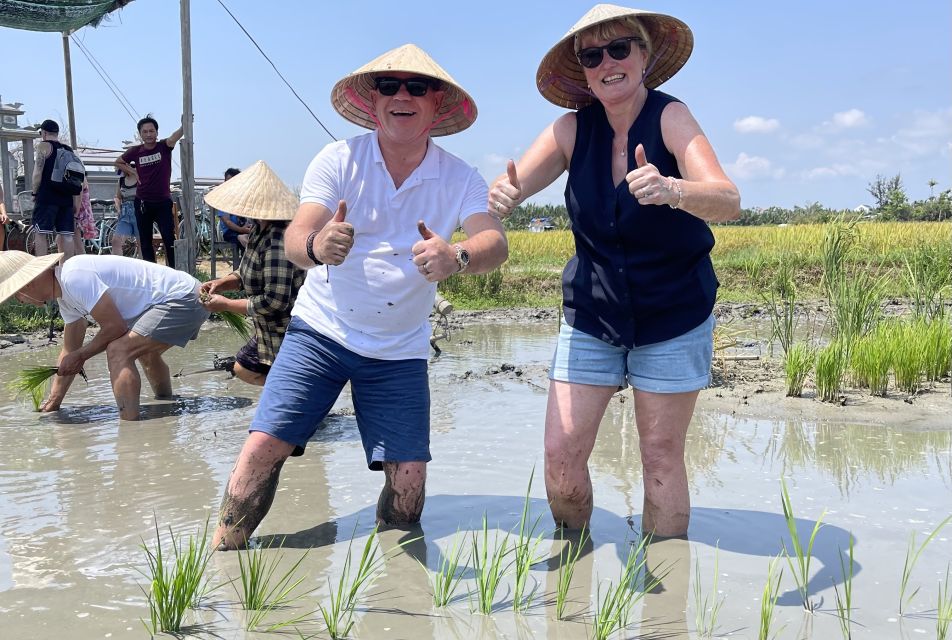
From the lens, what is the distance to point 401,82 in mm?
3428

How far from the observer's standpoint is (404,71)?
3.38 m

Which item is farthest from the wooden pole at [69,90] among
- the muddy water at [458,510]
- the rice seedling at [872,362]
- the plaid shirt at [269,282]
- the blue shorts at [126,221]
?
the rice seedling at [872,362]

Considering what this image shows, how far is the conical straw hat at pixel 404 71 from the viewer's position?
3.40 meters

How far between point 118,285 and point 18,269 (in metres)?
0.67

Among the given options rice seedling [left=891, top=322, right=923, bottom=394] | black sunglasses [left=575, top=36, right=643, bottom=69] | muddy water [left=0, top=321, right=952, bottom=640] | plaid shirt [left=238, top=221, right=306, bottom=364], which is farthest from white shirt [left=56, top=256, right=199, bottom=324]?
rice seedling [left=891, top=322, right=923, bottom=394]

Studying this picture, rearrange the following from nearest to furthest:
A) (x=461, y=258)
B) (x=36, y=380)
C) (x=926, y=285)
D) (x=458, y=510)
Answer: (x=461, y=258) → (x=458, y=510) → (x=36, y=380) → (x=926, y=285)

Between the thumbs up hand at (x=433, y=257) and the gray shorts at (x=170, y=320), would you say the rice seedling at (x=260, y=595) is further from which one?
the gray shorts at (x=170, y=320)

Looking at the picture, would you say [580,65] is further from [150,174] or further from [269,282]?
[150,174]

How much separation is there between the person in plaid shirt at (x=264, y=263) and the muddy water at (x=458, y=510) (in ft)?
1.99

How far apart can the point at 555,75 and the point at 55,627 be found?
98.8 inches

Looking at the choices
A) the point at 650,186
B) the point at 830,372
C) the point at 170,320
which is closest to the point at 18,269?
the point at 170,320

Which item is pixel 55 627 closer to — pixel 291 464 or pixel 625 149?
pixel 291 464

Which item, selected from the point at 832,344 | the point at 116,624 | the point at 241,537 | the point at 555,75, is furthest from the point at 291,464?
the point at 832,344

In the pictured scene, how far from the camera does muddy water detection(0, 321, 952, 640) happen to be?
2.98m
